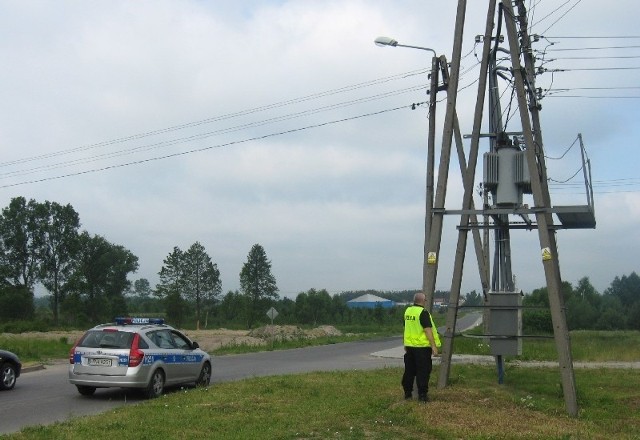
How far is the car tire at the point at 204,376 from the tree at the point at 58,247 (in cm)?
8276

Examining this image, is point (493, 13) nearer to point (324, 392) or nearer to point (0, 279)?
point (324, 392)

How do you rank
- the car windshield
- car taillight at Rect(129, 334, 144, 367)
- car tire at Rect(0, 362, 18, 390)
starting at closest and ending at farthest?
car taillight at Rect(129, 334, 144, 367), the car windshield, car tire at Rect(0, 362, 18, 390)

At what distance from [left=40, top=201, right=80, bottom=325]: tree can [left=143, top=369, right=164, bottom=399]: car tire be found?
8453 centimetres

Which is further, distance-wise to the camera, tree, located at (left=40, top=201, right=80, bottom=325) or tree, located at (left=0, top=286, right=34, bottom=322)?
tree, located at (left=40, top=201, right=80, bottom=325)

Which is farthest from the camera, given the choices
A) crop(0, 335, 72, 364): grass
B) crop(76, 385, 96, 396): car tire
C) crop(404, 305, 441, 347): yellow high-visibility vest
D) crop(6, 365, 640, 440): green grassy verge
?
crop(0, 335, 72, 364): grass

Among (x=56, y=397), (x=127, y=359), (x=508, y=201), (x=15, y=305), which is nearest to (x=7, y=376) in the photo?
(x=56, y=397)

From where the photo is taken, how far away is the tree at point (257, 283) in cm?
9781

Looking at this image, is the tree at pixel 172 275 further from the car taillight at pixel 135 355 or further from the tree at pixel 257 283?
the car taillight at pixel 135 355

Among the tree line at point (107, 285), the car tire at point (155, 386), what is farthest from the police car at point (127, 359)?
the tree line at point (107, 285)

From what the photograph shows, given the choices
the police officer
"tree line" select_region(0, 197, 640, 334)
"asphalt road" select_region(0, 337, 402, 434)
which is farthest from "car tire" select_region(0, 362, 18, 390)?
"tree line" select_region(0, 197, 640, 334)

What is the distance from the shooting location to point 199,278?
325 ft

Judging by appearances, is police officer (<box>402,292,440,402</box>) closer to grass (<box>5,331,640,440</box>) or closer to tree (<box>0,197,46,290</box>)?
grass (<box>5,331,640,440</box>)

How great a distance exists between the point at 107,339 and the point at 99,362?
1.57 feet

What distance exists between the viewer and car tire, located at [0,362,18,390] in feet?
53.3
